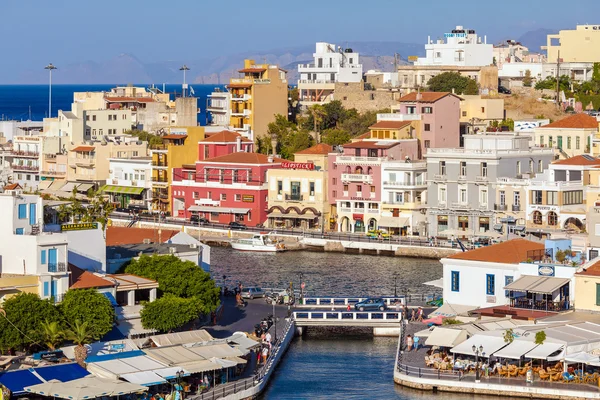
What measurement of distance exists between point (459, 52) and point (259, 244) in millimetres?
36686

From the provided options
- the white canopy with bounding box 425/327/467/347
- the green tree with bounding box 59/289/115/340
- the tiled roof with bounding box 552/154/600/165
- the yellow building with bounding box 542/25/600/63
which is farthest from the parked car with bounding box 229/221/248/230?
the green tree with bounding box 59/289/115/340

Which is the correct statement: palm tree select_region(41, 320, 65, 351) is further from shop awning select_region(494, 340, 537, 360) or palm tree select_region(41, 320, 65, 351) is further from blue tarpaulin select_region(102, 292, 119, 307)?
shop awning select_region(494, 340, 537, 360)

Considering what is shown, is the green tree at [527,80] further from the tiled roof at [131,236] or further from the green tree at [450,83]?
the tiled roof at [131,236]

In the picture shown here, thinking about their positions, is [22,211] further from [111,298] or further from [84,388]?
[84,388]

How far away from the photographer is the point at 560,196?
71.5 m

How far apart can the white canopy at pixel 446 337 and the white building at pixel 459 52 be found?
216ft

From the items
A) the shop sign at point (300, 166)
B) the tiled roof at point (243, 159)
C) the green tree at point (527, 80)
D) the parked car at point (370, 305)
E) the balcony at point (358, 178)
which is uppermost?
the green tree at point (527, 80)

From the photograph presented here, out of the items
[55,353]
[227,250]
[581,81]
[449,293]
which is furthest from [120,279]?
[581,81]

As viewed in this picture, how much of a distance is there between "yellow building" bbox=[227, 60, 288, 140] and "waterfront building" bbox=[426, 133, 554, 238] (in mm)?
23851

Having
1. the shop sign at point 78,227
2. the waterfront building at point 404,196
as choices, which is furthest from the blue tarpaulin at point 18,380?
the waterfront building at point 404,196

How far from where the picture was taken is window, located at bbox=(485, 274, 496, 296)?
1944 inches

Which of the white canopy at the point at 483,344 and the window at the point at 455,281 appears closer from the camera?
the white canopy at the point at 483,344

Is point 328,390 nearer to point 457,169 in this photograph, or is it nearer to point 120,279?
point 120,279

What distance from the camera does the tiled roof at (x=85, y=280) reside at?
4462 centimetres
